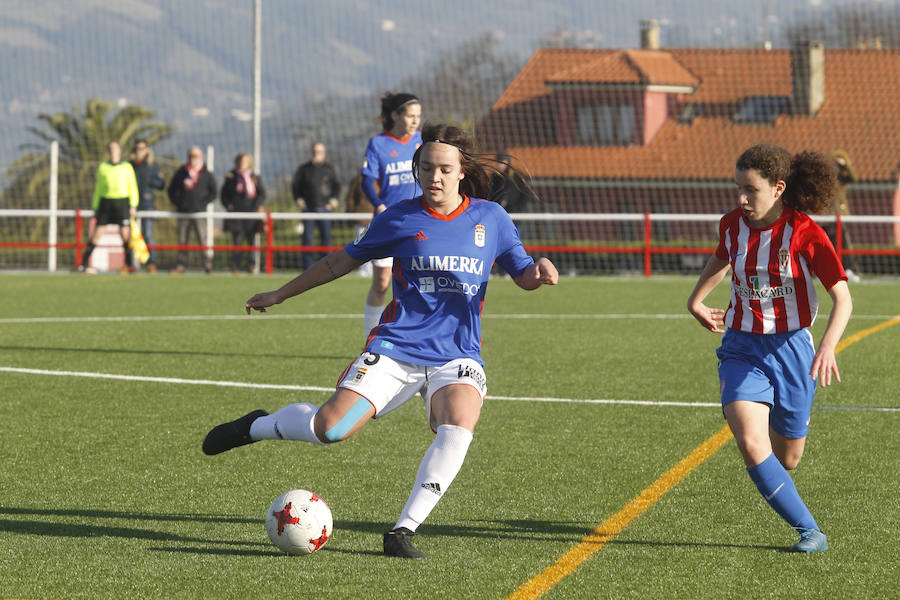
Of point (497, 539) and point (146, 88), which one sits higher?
point (146, 88)

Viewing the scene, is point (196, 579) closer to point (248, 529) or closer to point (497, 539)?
point (248, 529)

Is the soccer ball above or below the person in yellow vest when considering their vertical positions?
below

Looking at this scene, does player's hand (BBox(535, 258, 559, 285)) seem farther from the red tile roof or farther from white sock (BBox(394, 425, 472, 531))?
the red tile roof

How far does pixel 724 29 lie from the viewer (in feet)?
110

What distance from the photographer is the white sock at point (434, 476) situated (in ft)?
15.5

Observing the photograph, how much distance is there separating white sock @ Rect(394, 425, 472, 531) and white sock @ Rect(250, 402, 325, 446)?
48 centimetres

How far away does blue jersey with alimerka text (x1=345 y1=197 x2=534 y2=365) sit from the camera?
199 inches

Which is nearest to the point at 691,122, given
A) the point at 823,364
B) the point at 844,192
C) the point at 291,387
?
the point at 844,192

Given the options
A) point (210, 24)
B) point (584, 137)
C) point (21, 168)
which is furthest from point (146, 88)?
point (584, 137)

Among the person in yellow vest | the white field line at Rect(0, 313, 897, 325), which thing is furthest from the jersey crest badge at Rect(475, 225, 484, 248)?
the person in yellow vest

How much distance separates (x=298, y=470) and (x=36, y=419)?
2.26 meters

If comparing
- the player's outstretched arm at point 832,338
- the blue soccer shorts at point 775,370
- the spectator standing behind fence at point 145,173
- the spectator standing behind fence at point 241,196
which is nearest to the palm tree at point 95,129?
the spectator standing behind fence at point 145,173

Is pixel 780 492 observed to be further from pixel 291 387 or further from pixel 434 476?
pixel 291 387

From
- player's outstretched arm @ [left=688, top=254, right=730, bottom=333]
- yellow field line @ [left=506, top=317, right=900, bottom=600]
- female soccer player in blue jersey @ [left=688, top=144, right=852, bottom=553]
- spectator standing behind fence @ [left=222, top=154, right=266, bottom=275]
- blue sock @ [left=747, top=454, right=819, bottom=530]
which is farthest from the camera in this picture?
spectator standing behind fence @ [left=222, top=154, right=266, bottom=275]
